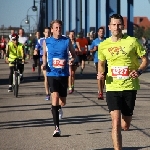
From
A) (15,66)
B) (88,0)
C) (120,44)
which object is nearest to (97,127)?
(120,44)

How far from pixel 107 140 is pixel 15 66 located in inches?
383

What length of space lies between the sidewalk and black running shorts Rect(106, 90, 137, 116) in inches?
46.4

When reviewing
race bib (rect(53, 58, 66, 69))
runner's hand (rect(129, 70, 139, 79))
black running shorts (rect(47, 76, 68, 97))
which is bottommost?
black running shorts (rect(47, 76, 68, 97))

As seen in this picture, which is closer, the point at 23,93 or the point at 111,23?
the point at 111,23

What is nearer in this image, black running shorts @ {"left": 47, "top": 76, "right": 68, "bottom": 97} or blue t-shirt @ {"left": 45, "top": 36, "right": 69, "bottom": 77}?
black running shorts @ {"left": 47, "top": 76, "right": 68, "bottom": 97}

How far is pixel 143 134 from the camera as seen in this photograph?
11336 millimetres

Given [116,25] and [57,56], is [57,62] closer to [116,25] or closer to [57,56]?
[57,56]

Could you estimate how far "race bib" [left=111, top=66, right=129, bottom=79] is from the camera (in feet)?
28.8

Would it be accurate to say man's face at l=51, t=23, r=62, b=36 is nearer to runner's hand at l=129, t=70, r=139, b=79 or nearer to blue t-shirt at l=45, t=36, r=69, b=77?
blue t-shirt at l=45, t=36, r=69, b=77

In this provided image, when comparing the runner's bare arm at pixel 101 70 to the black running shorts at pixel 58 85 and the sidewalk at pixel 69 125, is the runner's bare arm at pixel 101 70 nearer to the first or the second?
the sidewalk at pixel 69 125

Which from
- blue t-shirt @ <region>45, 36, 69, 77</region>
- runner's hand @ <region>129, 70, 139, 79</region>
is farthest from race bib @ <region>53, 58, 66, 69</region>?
runner's hand @ <region>129, 70, 139, 79</region>

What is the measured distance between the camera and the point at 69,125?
1262cm

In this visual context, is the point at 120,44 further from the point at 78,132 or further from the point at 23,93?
the point at 23,93

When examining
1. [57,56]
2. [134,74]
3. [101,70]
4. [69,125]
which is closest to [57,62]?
[57,56]
